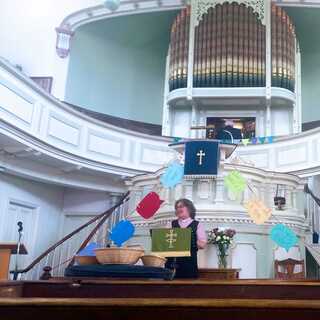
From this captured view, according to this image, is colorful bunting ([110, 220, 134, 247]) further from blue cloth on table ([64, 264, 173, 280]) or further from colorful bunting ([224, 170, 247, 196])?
blue cloth on table ([64, 264, 173, 280])

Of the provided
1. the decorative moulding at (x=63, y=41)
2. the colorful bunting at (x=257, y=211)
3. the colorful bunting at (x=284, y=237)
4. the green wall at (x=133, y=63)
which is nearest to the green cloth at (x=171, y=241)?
the colorful bunting at (x=257, y=211)

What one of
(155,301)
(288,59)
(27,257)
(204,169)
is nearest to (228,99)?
(288,59)

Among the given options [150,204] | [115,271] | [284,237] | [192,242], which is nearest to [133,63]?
[150,204]

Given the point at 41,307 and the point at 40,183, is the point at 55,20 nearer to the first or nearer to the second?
the point at 40,183

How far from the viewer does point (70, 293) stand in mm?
2352

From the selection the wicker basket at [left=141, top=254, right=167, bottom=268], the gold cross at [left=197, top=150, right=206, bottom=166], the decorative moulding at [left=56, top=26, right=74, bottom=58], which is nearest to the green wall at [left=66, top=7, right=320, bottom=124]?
the decorative moulding at [left=56, top=26, right=74, bottom=58]

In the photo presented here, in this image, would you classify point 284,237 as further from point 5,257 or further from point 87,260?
point 87,260

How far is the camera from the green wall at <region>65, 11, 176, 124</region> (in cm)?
1144

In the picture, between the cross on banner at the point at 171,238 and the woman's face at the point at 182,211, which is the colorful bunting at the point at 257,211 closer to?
the woman's face at the point at 182,211

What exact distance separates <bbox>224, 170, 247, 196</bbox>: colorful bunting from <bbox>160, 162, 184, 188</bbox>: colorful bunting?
0.71 meters

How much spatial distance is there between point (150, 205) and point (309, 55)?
24.5ft

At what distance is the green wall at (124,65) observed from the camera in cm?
1144

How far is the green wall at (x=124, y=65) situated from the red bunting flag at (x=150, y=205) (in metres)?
4.91

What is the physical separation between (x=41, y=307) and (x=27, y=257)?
8.03 m
